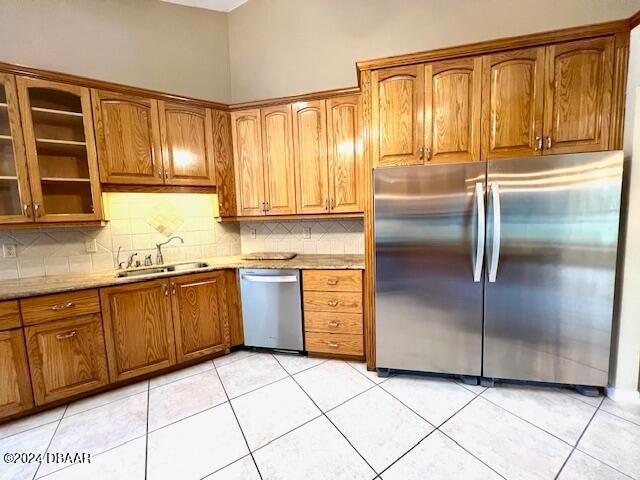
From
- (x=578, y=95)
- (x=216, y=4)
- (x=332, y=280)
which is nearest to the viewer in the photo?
(x=578, y=95)

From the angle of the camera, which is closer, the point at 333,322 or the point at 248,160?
the point at 333,322

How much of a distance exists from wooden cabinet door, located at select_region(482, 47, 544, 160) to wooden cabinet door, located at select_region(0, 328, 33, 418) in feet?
10.8

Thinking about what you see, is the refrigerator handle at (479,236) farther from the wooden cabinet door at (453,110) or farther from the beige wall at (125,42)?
the beige wall at (125,42)

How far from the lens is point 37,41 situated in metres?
2.21

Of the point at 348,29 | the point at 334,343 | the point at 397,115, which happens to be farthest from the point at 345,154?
the point at 334,343

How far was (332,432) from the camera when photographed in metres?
1.67

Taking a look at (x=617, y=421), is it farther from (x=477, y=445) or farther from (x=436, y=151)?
A: (x=436, y=151)

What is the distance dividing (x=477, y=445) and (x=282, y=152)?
2569mm

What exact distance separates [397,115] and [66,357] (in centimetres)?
286

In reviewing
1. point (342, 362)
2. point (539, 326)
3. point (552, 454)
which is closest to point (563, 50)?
point (539, 326)

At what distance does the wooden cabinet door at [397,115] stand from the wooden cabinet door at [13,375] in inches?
105

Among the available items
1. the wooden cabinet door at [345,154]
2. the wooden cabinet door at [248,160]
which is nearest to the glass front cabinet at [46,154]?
the wooden cabinet door at [248,160]

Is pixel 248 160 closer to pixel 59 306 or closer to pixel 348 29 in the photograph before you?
pixel 348 29

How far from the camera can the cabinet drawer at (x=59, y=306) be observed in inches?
71.8
